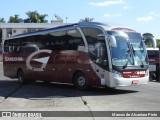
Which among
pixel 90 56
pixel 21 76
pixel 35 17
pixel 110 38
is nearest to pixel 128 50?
pixel 110 38

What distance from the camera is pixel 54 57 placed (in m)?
20.6

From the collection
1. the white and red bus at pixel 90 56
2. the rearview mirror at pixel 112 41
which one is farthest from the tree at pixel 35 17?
the rearview mirror at pixel 112 41

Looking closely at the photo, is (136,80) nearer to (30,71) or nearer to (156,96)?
(156,96)

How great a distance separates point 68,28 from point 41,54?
118 inches

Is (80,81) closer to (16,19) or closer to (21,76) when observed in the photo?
(21,76)

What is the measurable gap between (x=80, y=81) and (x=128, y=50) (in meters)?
2.94

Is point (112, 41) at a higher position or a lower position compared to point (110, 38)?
lower

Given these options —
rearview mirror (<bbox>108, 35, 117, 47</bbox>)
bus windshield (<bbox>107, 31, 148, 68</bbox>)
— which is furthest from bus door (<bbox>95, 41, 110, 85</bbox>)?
rearview mirror (<bbox>108, 35, 117, 47</bbox>)

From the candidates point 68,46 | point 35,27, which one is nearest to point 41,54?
point 68,46

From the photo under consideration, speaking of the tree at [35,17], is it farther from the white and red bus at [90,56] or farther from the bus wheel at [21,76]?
the white and red bus at [90,56]

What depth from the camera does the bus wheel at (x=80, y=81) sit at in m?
18.4

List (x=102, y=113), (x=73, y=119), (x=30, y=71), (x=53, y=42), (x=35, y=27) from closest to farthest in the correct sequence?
(x=73, y=119), (x=102, y=113), (x=53, y=42), (x=30, y=71), (x=35, y=27)

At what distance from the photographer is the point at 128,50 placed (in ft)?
56.4

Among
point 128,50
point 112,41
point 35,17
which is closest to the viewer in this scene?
point 112,41
